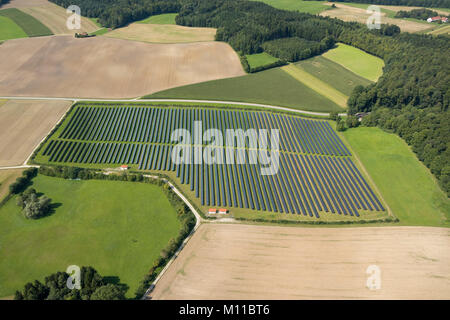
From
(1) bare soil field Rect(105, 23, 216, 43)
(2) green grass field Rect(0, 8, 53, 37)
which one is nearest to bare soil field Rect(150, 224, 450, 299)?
(1) bare soil field Rect(105, 23, 216, 43)

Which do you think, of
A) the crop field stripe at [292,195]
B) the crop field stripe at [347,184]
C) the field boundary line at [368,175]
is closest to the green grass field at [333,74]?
the field boundary line at [368,175]

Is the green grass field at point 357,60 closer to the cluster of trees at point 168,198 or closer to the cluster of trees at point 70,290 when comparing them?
the cluster of trees at point 168,198

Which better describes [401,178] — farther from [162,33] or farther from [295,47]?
[162,33]

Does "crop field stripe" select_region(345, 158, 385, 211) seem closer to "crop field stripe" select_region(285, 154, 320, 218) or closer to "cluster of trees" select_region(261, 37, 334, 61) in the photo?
"crop field stripe" select_region(285, 154, 320, 218)

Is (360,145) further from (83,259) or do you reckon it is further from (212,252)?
(83,259)

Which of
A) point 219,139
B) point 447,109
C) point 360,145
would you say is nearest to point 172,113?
point 219,139
